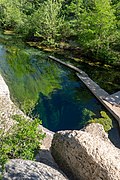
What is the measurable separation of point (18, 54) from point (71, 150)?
28.4 m

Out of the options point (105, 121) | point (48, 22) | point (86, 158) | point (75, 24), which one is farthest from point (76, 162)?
point (48, 22)

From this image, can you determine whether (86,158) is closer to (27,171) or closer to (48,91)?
(27,171)

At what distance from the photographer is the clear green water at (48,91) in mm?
21266

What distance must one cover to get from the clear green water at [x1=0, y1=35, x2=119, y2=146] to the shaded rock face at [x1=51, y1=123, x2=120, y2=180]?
7.36 meters

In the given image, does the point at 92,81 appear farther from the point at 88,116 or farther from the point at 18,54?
the point at 18,54

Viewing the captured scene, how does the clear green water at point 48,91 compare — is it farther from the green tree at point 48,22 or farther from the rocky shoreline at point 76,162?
the rocky shoreline at point 76,162

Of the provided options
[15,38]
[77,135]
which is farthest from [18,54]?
[77,135]

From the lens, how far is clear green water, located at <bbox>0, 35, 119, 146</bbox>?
69.8 ft

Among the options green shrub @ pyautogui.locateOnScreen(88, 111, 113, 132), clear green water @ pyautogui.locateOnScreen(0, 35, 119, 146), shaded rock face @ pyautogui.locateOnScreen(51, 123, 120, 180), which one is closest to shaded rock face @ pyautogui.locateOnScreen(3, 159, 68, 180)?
shaded rock face @ pyautogui.locateOnScreen(51, 123, 120, 180)

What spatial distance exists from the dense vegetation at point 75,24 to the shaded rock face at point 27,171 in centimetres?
2573

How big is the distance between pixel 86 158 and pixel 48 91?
16518 millimetres

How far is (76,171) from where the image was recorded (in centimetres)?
1026

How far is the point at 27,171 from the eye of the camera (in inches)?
343

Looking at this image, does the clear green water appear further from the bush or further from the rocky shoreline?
the bush
